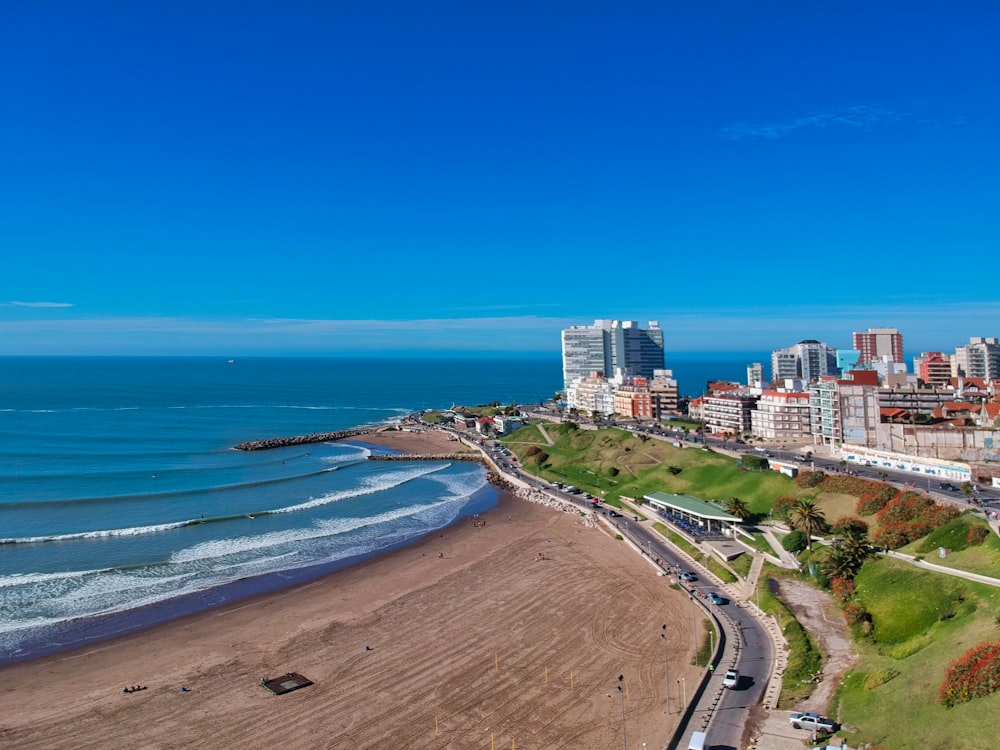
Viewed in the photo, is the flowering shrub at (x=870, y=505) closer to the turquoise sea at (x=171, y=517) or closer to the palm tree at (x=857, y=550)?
the palm tree at (x=857, y=550)

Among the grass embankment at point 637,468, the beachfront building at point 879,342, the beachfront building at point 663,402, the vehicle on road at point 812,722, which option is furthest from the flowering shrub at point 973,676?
the beachfront building at point 879,342

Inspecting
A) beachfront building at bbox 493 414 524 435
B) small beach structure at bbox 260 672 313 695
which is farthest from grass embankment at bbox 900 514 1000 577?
beachfront building at bbox 493 414 524 435

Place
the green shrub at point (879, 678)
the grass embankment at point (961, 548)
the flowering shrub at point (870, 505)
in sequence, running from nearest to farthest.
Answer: the green shrub at point (879, 678)
the grass embankment at point (961, 548)
the flowering shrub at point (870, 505)

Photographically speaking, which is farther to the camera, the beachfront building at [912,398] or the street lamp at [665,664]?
the beachfront building at [912,398]

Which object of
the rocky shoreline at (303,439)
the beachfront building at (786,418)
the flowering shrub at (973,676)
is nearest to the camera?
the flowering shrub at (973,676)

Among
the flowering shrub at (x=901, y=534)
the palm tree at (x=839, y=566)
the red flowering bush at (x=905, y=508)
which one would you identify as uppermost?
the red flowering bush at (x=905, y=508)

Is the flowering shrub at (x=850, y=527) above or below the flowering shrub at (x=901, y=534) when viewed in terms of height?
below

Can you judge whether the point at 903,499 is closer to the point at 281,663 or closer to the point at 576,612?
the point at 576,612
